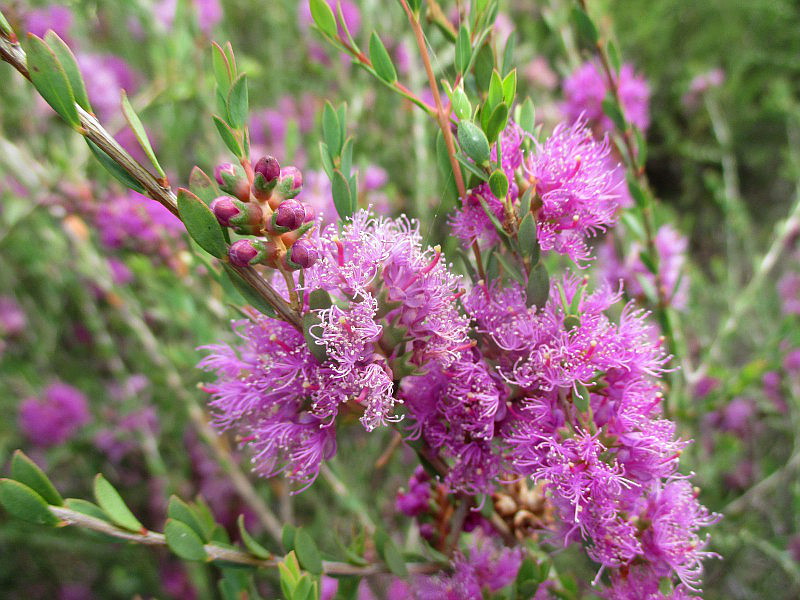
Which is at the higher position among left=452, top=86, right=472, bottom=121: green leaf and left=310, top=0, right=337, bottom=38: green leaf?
left=310, top=0, right=337, bottom=38: green leaf

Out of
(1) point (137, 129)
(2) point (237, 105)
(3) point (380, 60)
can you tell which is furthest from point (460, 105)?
(1) point (137, 129)

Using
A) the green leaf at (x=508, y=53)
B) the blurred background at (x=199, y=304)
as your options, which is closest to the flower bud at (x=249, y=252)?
the green leaf at (x=508, y=53)

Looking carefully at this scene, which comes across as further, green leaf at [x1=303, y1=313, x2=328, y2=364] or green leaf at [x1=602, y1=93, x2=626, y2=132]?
green leaf at [x1=602, y1=93, x2=626, y2=132]

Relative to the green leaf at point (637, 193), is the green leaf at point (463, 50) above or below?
below

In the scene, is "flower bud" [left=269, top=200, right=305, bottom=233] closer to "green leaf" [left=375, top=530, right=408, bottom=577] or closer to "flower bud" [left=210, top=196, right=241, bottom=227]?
"flower bud" [left=210, top=196, right=241, bottom=227]

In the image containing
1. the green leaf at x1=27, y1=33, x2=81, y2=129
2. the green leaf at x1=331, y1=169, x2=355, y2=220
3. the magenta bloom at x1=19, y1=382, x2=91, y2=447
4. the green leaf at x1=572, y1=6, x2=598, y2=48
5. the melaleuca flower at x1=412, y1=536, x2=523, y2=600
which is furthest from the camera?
the magenta bloom at x1=19, y1=382, x2=91, y2=447

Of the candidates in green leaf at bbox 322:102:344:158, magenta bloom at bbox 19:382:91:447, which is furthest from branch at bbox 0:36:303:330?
magenta bloom at bbox 19:382:91:447

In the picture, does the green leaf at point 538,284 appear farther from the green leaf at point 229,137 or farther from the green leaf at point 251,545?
the green leaf at point 251,545
